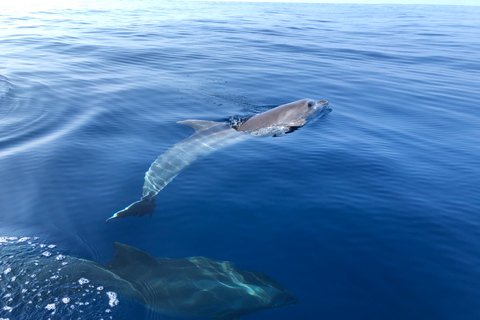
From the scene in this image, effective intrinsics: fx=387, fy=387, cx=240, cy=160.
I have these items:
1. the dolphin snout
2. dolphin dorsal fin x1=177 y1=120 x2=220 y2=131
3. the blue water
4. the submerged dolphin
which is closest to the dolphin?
the blue water

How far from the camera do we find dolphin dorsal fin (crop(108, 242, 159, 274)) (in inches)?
248

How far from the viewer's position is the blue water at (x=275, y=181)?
639 centimetres

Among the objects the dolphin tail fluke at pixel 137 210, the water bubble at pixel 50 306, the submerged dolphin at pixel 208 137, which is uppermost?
the submerged dolphin at pixel 208 137

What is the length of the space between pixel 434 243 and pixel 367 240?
1260mm

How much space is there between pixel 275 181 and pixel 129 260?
420cm

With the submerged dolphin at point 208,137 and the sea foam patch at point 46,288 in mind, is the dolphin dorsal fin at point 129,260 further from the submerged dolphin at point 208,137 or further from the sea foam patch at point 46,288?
the submerged dolphin at point 208,137

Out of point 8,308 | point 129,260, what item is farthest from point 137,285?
point 8,308

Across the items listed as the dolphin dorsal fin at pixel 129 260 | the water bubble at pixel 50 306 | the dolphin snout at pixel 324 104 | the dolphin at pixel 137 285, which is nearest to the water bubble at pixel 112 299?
the dolphin at pixel 137 285

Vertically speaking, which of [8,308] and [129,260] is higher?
[129,260]

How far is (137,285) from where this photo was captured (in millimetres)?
5961

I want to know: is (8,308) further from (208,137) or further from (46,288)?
(208,137)

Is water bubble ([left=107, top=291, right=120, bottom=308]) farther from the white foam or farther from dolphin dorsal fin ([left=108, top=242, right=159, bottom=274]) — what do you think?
the white foam

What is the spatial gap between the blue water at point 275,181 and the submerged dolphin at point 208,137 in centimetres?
27

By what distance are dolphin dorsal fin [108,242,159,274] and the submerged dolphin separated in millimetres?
1149
